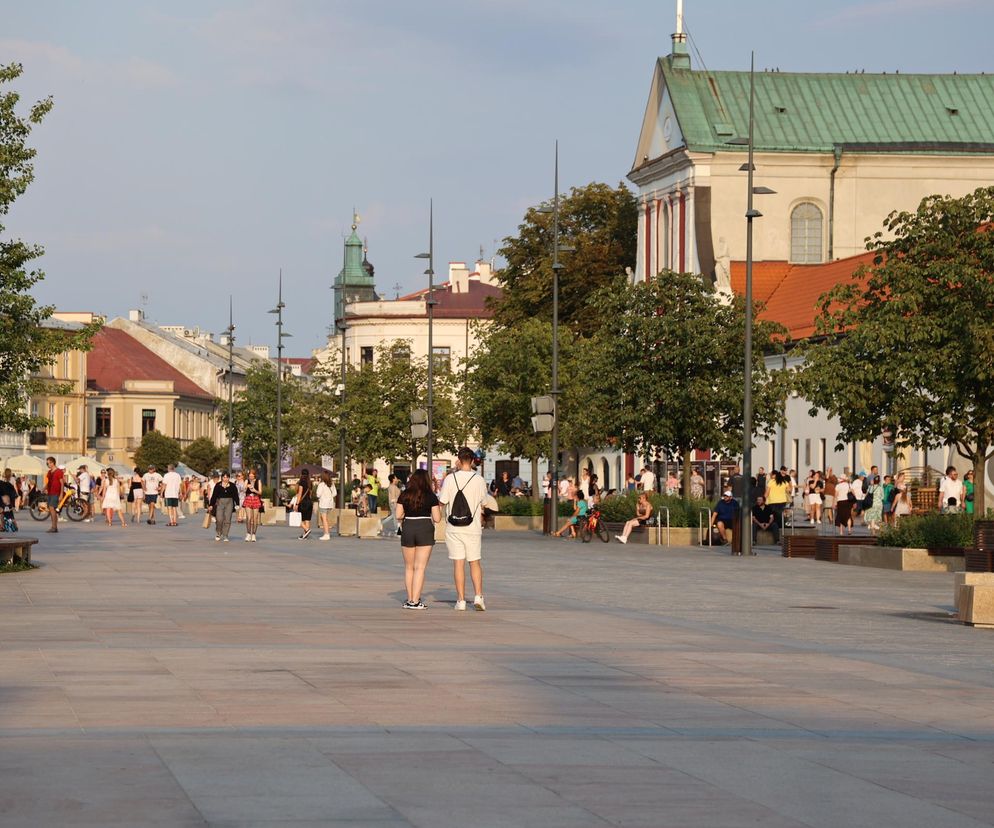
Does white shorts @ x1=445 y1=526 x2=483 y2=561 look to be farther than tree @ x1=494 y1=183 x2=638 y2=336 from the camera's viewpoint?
No

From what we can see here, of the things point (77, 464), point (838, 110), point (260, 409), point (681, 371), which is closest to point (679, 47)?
point (838, 110)

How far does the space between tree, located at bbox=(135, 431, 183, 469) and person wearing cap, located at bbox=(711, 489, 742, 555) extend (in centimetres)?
9477

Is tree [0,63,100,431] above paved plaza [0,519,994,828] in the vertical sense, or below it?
above

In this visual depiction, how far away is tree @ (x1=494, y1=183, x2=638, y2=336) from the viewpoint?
89.2 metres

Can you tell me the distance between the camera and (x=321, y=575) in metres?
28.8

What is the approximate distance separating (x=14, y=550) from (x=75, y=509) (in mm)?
37111

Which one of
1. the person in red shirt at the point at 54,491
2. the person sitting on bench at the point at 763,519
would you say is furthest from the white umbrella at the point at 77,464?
the person sitting on bench at the point at 763,519

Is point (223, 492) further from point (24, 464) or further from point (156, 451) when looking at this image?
point (156, 451)

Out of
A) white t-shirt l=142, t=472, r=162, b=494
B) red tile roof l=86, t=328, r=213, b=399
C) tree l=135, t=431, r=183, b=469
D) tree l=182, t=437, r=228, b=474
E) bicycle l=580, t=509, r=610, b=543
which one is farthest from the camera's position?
red tile roof l=86, t=328, r=213, b=399

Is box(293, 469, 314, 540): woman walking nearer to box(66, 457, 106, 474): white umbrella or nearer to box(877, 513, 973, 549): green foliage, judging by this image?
box(877, 513, 973, 549): green foliage

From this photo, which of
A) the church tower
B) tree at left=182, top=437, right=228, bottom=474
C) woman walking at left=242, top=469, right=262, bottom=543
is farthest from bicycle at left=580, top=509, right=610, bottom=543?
the church tower

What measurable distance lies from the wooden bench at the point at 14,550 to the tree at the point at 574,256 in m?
57.2

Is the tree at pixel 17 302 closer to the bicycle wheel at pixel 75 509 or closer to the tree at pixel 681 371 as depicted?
the tree at pixel 681 371

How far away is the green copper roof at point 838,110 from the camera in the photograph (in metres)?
87.7
